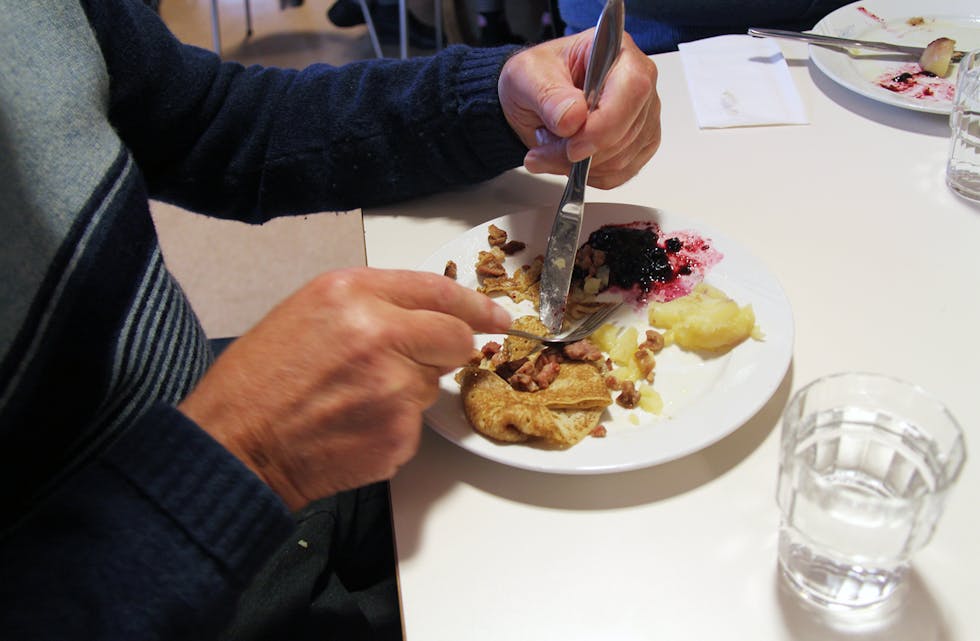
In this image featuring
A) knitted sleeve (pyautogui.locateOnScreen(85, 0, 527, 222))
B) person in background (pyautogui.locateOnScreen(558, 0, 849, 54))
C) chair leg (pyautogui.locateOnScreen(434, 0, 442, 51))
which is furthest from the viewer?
chair leg (pyautogui.locateOnScreen(434, 0, 442, 51))

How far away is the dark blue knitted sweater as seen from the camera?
21.5 inches

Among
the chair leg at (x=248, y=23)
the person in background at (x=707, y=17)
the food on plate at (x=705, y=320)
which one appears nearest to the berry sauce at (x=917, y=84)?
the person in background at (x=707, y=17)

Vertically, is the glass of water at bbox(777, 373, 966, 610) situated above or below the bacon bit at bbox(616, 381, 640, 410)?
above

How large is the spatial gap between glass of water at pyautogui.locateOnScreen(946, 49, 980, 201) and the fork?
1.52 feet

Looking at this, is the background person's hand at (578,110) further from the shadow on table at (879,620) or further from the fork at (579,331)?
the shadow on table at (879,620)

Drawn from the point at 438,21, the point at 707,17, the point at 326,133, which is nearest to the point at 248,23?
the point at 438,21

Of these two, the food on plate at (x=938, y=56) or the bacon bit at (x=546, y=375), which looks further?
the food on plate at (x=938, y=56)

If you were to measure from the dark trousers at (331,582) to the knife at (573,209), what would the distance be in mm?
269

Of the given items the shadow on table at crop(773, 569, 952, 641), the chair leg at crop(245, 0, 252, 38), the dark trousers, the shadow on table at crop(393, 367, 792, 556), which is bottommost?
the chair leg at crop(245, 0, 252, 38)

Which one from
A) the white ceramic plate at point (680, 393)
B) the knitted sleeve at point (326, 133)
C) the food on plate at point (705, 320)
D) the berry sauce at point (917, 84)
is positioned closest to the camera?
the white ceramic plate at point (680, 393)

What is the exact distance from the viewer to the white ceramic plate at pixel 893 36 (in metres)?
1.10

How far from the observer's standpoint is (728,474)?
0.66 meters

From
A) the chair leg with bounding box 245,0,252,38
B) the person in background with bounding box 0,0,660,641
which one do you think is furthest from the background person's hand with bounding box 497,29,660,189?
the chair leg with bounding box 245,0,252,38

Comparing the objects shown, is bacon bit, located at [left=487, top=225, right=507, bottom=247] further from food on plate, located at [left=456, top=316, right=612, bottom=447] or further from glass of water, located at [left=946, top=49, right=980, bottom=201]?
glass of water, located at [left=946, top=49, right=980, bottom=201]
